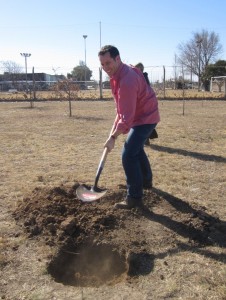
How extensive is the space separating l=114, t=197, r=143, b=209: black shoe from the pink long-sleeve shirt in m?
0.82

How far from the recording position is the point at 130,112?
12.6ft

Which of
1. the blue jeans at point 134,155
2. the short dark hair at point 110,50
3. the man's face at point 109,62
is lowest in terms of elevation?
the blue jeans at point 134,155

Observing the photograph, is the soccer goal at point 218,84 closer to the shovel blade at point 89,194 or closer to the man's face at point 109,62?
the shovel blade at point 89,194

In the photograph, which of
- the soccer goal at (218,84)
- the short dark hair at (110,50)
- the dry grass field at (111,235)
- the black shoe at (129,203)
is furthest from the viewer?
A: the soccer goal at (218,84)

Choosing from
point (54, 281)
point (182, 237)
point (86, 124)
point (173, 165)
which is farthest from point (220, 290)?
point (86, 124)

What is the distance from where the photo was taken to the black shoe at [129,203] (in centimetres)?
436

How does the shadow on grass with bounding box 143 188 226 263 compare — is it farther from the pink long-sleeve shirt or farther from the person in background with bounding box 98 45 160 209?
the pink long-sleeve shirt

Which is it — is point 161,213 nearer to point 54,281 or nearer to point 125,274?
point 125,274

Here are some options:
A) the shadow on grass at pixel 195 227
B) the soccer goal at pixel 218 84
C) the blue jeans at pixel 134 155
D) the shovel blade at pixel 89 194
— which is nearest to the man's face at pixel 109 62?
the blue jeans at pixel 134 155

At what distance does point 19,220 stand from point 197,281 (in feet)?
6.67

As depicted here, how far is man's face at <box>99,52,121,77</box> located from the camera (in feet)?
12.4

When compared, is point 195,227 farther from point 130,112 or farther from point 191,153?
point 191,153

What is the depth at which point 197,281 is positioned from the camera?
307 centimetres

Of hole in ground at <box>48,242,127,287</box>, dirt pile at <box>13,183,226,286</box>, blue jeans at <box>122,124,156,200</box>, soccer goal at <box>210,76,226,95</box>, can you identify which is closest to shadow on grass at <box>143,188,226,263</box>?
dirt pile at <box>13,183,226,286</box>
